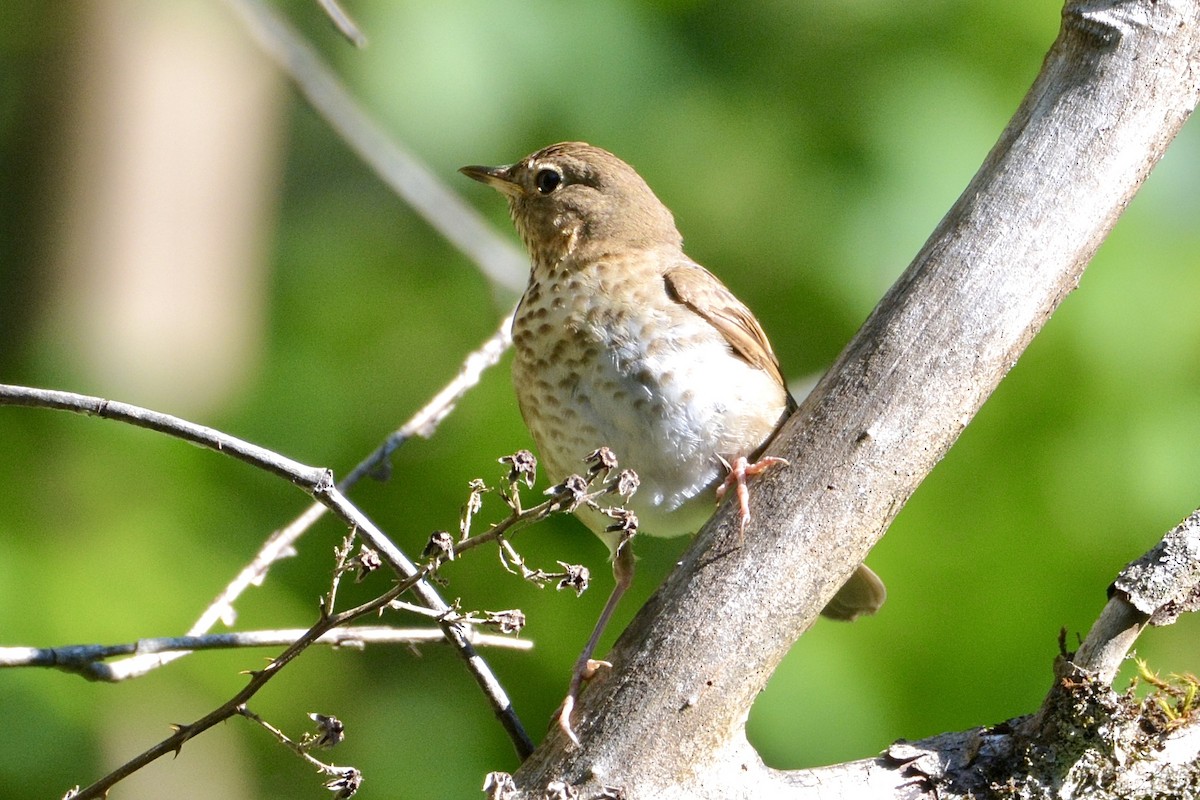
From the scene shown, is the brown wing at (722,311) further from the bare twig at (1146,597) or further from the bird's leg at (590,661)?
the bare twig at (1146,597)

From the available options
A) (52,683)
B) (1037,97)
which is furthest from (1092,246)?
(52,683)

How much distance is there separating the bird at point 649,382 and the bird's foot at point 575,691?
24 cm

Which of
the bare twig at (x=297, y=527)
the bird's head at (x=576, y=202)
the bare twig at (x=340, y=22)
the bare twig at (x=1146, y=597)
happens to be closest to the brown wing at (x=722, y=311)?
the bird's head at (x=576, y=202)

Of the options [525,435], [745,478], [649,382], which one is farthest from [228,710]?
[525,435]

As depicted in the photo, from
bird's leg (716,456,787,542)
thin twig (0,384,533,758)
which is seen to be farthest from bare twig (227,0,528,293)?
thin twig (0,384,533,758)

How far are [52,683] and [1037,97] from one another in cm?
313

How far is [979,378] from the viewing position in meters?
2.25

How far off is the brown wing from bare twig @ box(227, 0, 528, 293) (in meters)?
0.70

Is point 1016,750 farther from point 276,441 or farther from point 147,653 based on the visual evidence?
point 276,441

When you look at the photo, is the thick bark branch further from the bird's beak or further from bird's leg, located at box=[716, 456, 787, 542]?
the bird's beak

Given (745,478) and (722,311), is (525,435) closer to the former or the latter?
(722,311)

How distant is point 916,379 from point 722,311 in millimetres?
1027

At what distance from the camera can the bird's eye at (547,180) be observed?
3.74m

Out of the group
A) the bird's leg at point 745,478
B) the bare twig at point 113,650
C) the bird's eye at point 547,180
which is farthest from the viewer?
the bird's eye at point 547,180
